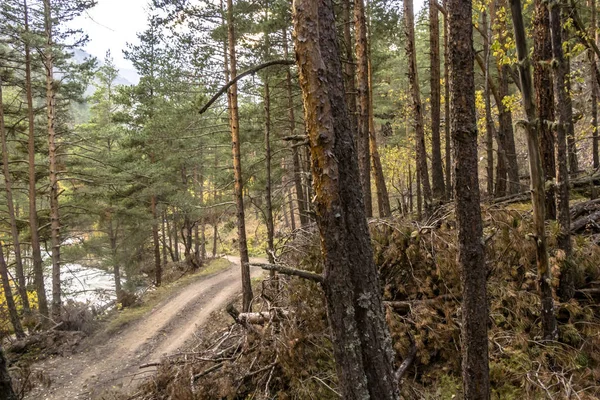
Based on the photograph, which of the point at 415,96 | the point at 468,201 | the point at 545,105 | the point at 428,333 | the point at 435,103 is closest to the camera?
the point at 468,201

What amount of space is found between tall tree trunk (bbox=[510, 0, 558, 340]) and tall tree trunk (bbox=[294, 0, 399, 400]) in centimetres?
138

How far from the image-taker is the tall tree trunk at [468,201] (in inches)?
96.4

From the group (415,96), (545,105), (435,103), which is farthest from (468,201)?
(435,103)

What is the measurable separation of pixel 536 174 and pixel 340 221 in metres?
1.97

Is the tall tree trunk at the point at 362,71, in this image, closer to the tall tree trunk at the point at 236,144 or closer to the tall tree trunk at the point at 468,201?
the tall tree trunk at the point at 236,144

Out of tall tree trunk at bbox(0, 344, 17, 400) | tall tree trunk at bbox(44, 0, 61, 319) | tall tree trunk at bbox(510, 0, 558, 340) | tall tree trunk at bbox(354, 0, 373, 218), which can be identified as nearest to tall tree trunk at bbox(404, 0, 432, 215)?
tall tree trunk at bbox(354, 0, 373, 218)

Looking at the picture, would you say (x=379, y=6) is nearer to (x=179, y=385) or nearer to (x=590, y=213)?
(x=590, y=213)

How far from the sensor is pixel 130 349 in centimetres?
943

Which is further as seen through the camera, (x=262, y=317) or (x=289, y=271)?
(x=262, y=317)

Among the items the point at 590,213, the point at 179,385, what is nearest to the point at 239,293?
the point at 179,385

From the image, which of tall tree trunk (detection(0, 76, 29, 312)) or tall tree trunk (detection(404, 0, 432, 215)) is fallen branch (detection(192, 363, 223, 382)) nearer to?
tall tree trunk (detection(404, 0, 432, 215))

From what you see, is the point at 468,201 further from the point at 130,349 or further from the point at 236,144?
the point at 130,349

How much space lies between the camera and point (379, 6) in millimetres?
11242

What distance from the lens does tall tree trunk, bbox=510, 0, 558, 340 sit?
234cm
